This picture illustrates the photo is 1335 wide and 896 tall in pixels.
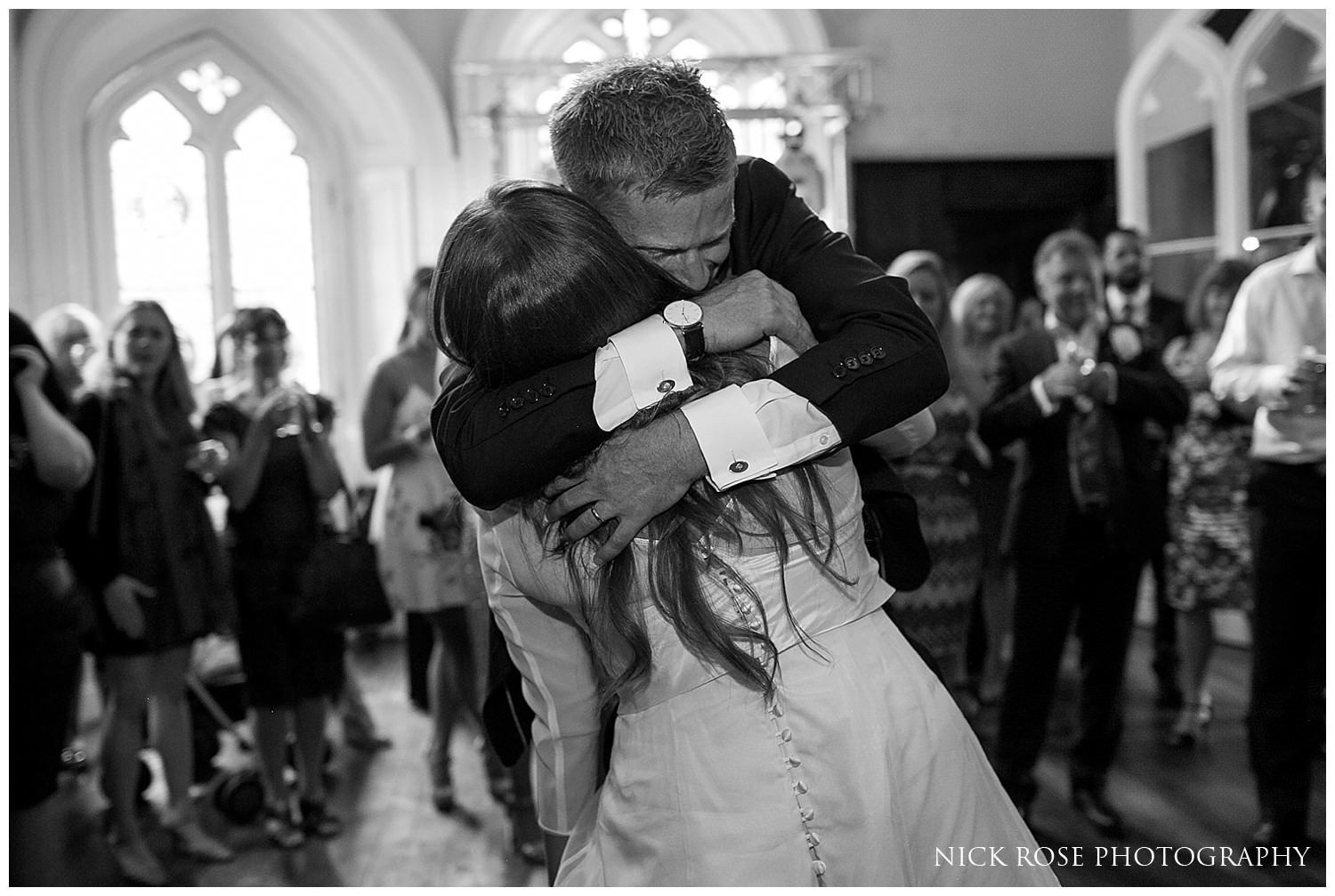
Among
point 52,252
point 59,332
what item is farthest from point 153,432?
point 52,252

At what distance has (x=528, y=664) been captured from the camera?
1.33 meters

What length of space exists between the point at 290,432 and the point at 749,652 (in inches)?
105

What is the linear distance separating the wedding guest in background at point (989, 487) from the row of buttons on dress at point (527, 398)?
2972mm

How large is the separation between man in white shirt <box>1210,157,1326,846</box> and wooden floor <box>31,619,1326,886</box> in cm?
21

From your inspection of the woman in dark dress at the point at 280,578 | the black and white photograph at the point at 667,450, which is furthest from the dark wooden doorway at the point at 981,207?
the woman in dark dress at the point at 280,578

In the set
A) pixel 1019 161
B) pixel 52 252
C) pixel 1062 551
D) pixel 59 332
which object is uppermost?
pixel 1019 161

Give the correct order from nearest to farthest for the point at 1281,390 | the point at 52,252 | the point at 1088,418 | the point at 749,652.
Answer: the point at 749,652 < the point at 1281,390 < the point at 1088,418 < the point at 52,252

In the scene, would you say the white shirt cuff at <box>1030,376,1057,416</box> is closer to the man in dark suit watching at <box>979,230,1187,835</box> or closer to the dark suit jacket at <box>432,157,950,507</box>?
the man in dark suit watching at <box>979,230,1187,835</box>

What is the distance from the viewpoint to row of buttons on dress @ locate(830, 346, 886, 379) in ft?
3.94

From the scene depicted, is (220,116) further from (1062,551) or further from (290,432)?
(1062,551)

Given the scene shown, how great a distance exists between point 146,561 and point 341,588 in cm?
49

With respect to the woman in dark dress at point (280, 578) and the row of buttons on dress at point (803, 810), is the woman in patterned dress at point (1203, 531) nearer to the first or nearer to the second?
the woman in dark dress at point (280, 578)

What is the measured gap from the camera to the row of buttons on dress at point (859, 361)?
3.94 feet

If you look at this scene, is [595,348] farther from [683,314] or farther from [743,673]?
[743,673]
